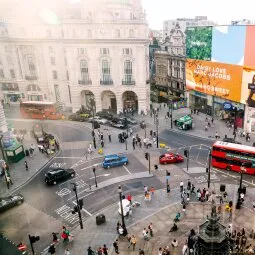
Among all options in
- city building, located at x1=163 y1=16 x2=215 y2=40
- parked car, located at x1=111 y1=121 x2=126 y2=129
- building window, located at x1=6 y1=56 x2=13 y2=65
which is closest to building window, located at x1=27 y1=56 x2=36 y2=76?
building window, located at x1=6 y1=56 x2=13 y2=65

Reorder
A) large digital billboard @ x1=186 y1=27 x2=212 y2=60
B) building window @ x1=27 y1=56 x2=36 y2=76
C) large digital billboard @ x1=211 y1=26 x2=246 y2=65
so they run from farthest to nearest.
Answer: building window @ x1=27 y1=56 x2=36 y2=76, large digital billboard @ x1=186 y1=27 x2=212 y2=60, large digital billboard @ x1=211 y1=26 x2=246 y2=65

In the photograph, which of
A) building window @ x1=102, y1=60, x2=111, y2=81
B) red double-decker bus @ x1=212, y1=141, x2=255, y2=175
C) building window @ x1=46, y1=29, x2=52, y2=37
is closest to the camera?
red double-decker bus @ x1=212, y1=141, x2=255, y2=175

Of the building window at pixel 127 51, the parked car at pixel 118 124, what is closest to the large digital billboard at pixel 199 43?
the building window at pixel 127 51

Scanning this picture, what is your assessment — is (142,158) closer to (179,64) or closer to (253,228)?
(253,228)

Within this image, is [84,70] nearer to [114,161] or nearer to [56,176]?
[114,161]

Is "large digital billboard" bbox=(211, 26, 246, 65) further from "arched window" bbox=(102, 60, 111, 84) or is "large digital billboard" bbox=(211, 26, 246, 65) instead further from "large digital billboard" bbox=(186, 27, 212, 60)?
"arched window" bbox=(102, 60, 111, 84)

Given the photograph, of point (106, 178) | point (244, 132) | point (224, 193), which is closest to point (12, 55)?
point (106, 178)

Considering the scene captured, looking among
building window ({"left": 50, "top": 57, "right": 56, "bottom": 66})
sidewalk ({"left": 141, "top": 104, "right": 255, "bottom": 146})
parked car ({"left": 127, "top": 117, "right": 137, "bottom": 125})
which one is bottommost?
sidewalk ({"left": 141, "top": 104, "right": 255, "bottom": 146})
